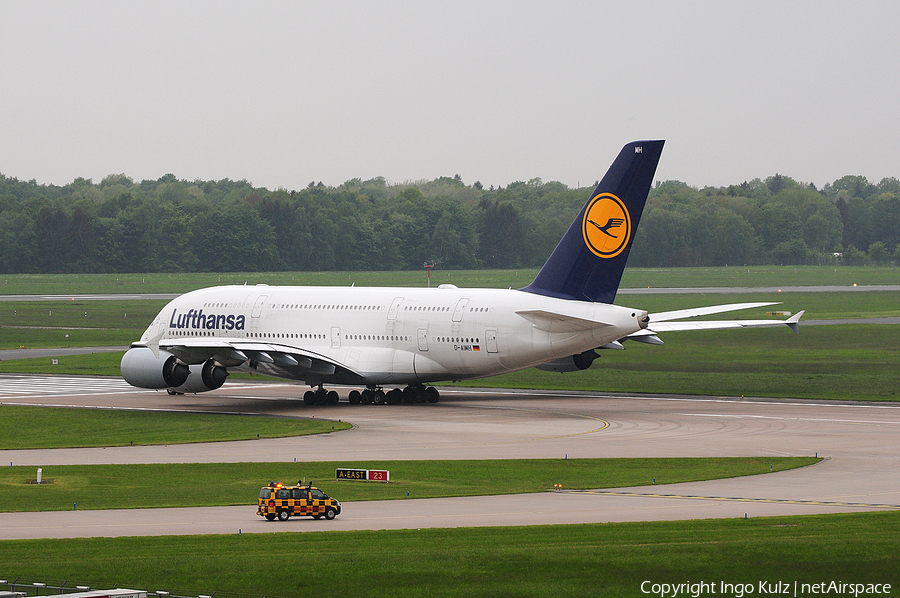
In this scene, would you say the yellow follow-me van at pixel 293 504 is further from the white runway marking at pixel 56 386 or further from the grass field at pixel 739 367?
the grass field at pixel 739 367

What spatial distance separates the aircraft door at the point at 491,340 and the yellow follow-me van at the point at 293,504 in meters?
22.9

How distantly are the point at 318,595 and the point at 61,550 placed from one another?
19.8 feet

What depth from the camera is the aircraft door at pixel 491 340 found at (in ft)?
165

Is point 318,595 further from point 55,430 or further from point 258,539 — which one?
→ point 55,430

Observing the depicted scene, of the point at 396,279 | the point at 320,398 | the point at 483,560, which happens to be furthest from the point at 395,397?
the point at 396,279

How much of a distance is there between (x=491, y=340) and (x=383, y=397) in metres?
7.05

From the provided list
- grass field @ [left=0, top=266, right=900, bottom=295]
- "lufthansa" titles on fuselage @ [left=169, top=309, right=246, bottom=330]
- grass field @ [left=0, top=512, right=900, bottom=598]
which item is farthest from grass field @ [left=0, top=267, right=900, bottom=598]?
grass field @ [left=0, top=266, right=900, bottom=295]

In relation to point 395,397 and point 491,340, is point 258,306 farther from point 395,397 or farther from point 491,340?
point 491,340

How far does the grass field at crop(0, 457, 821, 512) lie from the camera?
1206 inches

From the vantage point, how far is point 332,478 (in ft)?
112

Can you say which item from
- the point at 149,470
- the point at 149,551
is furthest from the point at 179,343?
the point at 149,551

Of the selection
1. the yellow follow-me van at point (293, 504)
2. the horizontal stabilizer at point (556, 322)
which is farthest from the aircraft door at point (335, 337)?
the yellow follow-me van at point (293, 504)

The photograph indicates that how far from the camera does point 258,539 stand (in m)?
25.0

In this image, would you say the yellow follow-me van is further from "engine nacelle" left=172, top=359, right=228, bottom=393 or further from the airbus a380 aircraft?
"engine nacelle" left=172, top=359, right=228, bottom=393
